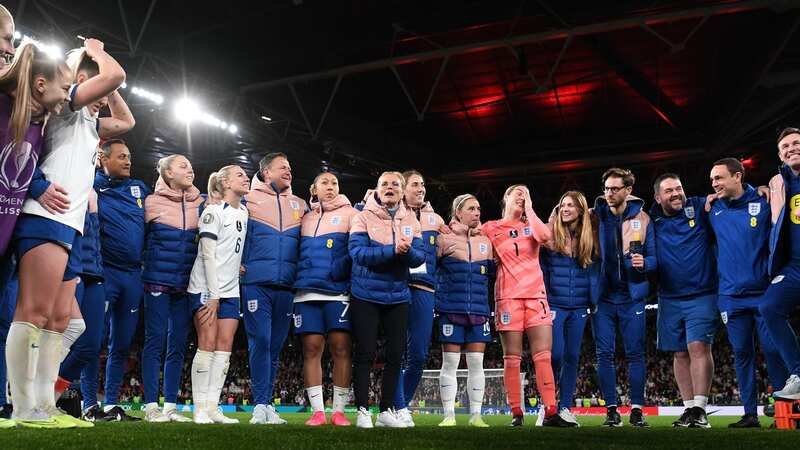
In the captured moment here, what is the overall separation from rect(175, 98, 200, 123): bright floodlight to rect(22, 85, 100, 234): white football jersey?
35.6 feet

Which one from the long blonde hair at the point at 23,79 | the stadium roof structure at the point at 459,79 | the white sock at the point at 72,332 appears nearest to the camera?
the long blonde hair at the point at 23,79

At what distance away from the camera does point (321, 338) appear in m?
5.66

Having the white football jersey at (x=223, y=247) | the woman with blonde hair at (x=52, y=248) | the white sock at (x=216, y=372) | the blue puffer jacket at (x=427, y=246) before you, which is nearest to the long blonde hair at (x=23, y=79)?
the woman with blonde hair at (x=52, y=248)

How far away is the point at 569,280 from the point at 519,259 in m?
0.72

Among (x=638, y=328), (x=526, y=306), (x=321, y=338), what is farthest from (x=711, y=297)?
(x=321, y=338)

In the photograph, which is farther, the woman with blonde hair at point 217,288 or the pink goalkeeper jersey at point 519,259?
the pink goalkeeper jersey at point 519,259

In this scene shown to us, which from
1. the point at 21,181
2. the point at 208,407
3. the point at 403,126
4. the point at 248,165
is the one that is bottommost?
the point at 208,407

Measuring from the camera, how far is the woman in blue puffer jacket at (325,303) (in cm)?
550

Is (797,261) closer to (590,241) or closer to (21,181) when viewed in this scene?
(590,241)

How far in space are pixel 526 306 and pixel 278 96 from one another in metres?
11.7

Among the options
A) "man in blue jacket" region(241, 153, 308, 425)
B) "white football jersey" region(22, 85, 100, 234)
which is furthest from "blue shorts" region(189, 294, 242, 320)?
"white football jersey" region(22, 85, 100, 234)

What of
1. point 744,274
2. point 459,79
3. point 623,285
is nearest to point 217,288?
point 623,285

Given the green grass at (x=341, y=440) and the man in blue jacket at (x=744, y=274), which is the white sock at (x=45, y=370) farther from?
the man in blue jacket at (x=744, y=274)

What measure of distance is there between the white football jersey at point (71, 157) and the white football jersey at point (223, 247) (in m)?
1.87
